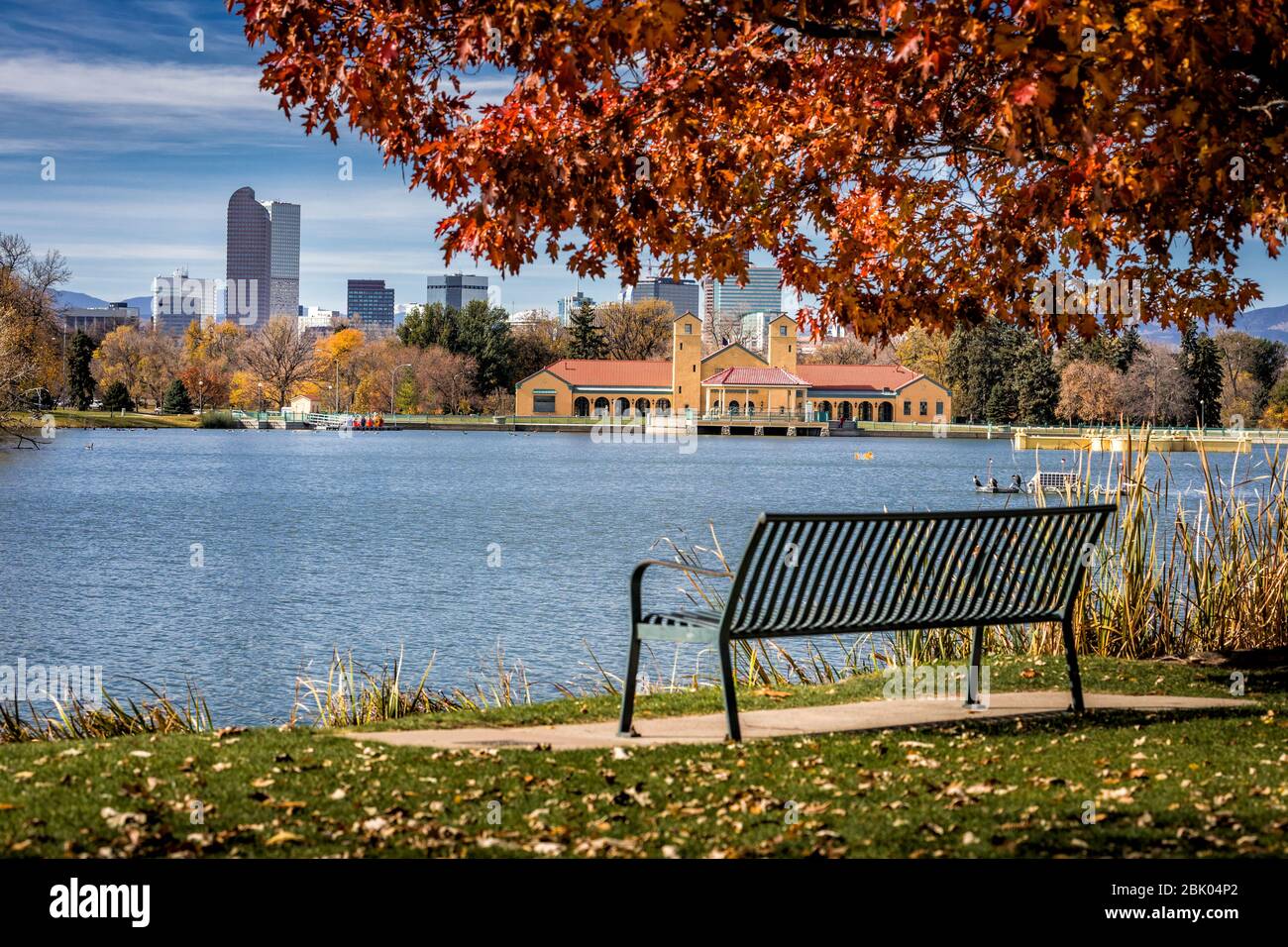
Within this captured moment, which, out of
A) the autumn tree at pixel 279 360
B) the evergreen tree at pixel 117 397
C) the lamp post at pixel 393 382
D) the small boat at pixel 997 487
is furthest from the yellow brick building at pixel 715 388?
the small boat at pixel 997 487

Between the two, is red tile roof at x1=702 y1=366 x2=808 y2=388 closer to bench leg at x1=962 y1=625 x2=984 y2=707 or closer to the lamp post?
the lamp post

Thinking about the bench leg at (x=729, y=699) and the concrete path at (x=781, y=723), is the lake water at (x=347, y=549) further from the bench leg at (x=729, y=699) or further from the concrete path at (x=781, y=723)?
the bench leg at (x=729, y=699)

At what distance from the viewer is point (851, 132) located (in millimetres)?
8977

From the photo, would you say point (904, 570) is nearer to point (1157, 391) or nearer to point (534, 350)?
point (1157, 391)

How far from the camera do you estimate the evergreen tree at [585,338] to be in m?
126

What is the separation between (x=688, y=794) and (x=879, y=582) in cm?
195

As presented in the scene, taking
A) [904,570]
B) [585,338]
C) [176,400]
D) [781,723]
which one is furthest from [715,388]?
[904,570]

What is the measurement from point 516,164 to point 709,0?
1.29 metres

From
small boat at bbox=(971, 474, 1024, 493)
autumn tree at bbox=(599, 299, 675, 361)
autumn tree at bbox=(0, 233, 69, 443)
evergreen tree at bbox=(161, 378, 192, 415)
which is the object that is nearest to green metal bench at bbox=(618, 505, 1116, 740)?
small boat at bbox=(971, 474, 1024, 493)

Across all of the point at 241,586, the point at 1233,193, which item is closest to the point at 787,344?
the point at 241,586

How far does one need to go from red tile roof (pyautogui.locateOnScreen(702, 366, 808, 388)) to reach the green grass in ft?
358

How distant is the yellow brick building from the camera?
117 metres

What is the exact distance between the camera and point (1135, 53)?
6117 mm
